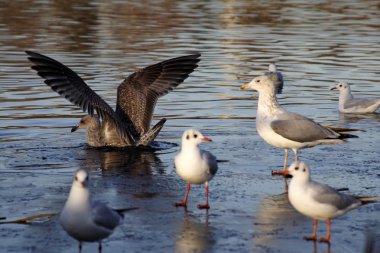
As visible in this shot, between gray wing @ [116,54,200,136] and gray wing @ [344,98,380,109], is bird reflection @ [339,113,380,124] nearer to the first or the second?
gray wing @ [344,98,380,109]

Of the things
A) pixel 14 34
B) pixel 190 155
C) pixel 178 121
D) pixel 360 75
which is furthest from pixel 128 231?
pixel 14 34

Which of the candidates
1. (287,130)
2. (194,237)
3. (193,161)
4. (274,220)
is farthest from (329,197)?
(287,130)

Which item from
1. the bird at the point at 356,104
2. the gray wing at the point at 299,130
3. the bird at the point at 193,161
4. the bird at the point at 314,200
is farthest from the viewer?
the bird at the point at 356,104

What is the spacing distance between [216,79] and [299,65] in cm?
340

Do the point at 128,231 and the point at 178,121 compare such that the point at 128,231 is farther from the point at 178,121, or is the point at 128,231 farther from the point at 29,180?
the point at 178,121

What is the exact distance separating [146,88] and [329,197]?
233 inches

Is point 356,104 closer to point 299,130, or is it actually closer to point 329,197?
point 299,130

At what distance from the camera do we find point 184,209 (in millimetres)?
9641

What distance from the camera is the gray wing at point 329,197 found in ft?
27.5

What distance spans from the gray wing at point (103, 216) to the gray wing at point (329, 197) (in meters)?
1.82

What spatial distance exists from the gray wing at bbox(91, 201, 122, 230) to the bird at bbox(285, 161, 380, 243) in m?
1.66

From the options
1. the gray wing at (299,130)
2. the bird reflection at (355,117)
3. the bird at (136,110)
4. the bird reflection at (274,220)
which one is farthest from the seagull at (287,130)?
the bird reflection at (355,117)

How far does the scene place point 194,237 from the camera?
27.9ft

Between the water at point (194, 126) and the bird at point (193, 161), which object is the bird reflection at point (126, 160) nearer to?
the water at point (194, 126)
